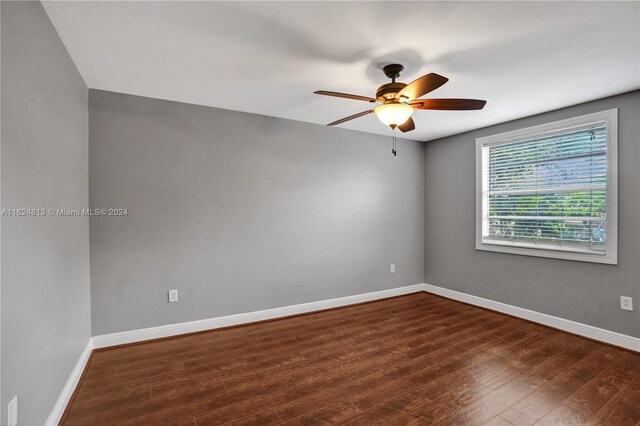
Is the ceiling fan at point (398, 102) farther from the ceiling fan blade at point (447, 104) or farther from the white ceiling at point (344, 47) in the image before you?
the white ceiling at point (344, 47)

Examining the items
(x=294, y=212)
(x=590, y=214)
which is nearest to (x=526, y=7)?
(x=590, y=214)

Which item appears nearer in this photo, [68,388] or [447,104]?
[68,388]

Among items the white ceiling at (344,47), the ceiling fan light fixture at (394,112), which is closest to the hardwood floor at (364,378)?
the ceiling fan light fixture at (394,112)

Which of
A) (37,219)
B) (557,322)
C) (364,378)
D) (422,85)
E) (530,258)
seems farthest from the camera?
(530,258)

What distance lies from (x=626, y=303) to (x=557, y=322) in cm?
64

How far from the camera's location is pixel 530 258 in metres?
3.59

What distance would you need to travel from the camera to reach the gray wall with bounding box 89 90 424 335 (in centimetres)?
286

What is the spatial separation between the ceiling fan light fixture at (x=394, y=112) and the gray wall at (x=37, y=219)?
2048 mm

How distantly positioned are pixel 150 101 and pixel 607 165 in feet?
14.9

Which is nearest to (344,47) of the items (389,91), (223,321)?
(389,91)

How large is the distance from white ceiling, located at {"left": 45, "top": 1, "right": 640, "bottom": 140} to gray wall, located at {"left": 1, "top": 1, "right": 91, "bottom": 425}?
31cm

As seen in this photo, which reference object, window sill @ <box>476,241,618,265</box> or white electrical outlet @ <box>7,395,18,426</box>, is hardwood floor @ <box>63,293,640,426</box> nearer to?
white electrical outlet @ <box>7,395,18,426</box>

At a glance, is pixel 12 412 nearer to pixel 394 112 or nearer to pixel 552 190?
pixel 394 112

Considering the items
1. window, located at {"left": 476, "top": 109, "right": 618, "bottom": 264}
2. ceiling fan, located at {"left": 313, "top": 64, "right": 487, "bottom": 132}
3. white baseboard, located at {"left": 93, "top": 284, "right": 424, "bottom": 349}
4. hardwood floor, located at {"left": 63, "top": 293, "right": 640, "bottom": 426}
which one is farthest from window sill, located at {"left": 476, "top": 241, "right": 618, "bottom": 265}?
ceiling fan, located at {"left": 313, "top": 64, "right": 487, "bottom": 132}
